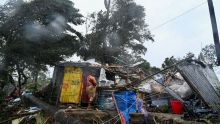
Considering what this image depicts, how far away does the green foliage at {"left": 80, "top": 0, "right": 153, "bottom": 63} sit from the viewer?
3097 cm

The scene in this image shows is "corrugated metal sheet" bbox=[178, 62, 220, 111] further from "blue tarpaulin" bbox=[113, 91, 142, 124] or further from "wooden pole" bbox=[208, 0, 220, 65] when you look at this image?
"blue tarpaulin" bbox=[113, 91, 142, 124]

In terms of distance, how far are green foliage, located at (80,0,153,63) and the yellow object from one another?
1438cm

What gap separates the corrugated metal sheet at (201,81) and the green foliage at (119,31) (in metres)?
18.3

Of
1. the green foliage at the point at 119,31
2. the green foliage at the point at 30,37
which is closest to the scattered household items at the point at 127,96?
the green foliage at the point at 30,37

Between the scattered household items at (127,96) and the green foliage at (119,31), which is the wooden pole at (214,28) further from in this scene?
the green foliage at (119,31)

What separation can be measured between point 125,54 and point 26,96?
17.5 m

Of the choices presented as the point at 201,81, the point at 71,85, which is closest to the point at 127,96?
the point at 201,81

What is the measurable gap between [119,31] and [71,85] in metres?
17.3

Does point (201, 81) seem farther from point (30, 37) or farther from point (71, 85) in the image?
point (30, 37)

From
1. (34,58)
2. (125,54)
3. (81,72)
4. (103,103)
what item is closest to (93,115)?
(103,103)

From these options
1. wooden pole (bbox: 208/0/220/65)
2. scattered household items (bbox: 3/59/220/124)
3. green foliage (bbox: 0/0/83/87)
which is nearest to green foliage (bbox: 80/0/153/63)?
green foliage (bbox: 0/0/83/87)

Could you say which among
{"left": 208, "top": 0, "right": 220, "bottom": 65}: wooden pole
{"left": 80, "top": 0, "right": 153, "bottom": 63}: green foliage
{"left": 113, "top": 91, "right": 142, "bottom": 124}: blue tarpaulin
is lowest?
{"left": 113, "top": 91, "right": 142, "bottom": 124}: blue tarpaulin

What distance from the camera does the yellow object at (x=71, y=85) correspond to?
15.4 metres

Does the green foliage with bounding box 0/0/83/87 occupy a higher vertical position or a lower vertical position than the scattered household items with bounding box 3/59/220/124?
higher
